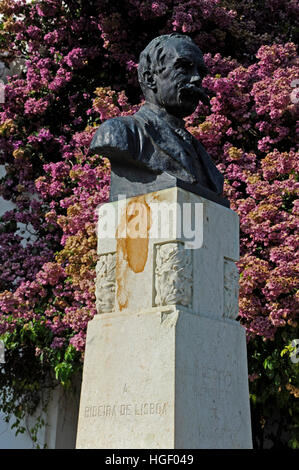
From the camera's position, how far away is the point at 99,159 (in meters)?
7.54

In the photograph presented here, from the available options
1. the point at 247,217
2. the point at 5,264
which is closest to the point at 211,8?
the point at 247,217

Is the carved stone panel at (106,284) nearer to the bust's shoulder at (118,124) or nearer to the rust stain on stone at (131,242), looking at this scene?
the rust stain on stone at (131,242)

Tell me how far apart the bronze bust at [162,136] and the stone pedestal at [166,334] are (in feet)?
0.40

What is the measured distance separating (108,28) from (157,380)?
17.8ft

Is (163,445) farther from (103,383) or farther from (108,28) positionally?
(108,28)

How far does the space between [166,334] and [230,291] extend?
688mm

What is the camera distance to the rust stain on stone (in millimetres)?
4188

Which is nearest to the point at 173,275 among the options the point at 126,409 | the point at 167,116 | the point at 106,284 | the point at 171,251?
the point at 171,251

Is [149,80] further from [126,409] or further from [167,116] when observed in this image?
[126,409]

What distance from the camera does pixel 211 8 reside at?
8328 millimetres

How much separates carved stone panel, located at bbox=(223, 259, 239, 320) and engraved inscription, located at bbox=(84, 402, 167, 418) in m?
0.79

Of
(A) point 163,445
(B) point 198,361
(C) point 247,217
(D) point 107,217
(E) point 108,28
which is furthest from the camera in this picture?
(E) point 108,28

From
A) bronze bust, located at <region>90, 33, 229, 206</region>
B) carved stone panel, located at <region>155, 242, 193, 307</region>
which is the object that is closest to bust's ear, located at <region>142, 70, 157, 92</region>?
bronze bust, located at <region>90, 33, 229, 206</region>

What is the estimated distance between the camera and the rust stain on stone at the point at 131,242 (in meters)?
4.19
